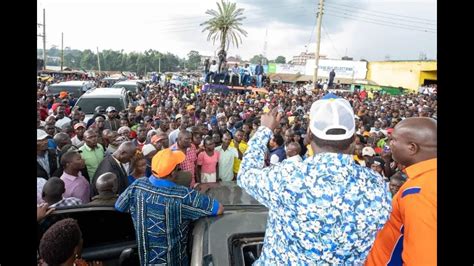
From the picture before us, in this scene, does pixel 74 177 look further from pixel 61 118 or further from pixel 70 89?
pixel 70 89

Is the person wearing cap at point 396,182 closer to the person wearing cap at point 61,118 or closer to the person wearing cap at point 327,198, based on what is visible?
the person wearing cap at point 327,198

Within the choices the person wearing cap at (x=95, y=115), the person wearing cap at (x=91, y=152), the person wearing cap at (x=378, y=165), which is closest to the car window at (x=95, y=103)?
the person wearing cap at (x=95, y=115)

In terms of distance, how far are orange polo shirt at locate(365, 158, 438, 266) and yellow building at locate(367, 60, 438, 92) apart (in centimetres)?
3337

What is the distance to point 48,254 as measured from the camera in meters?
1.95

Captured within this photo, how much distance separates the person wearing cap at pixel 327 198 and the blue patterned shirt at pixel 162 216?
838 mm

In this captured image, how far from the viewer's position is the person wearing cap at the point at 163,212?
8.36ft

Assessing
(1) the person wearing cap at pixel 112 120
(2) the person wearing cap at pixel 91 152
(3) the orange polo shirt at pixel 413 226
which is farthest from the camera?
(1) the person wearing cap at pixel 112 120

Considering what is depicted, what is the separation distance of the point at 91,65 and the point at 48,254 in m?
96.2

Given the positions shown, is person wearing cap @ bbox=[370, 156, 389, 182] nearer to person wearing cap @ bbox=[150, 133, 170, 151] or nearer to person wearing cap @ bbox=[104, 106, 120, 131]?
person wearing cap @ bbox=[150, 133, 170, 151]

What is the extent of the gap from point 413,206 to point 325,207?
354 mm

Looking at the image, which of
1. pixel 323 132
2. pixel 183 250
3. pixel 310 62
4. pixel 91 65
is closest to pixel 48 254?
pixel 183 250

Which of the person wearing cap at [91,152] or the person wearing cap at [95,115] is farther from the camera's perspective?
the person wearing cap at [95,115]

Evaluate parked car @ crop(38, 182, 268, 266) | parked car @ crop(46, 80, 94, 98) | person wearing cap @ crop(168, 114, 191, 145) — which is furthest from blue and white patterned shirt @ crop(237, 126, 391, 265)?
parked car @ crop(46, 80, 94, 98)

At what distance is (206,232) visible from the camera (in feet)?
7.14
